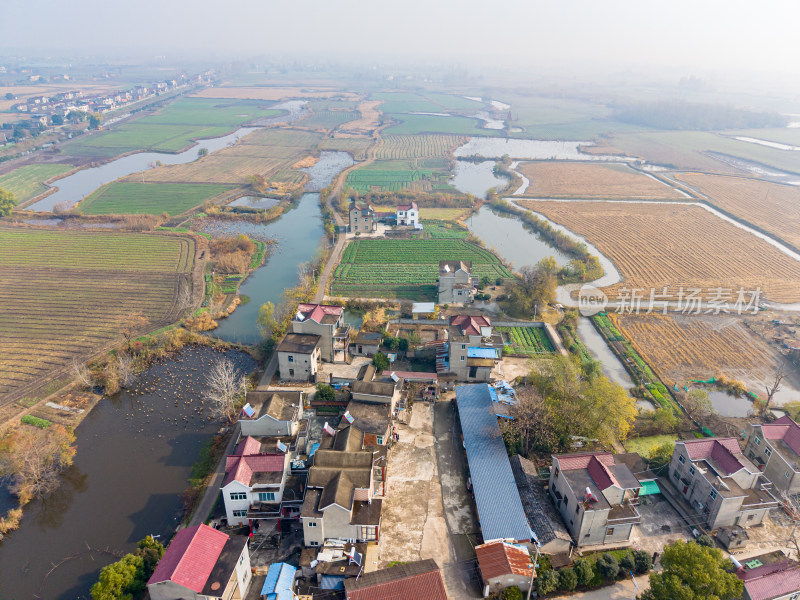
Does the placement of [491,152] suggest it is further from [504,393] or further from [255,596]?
[255,596]

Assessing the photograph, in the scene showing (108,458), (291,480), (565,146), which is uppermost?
(565,146)

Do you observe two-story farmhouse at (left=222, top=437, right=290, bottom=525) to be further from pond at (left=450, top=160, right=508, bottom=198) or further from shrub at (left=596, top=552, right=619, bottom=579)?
pond at (left=450, top=160, right=508, bottom=198)

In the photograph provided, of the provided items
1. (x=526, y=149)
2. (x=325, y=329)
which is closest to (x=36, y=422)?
(x=325, y=329)

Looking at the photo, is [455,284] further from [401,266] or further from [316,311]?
[316,311]

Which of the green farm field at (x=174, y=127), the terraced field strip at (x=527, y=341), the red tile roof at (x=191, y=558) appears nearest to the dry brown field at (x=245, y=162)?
the green farm field at (x=174, y=127)

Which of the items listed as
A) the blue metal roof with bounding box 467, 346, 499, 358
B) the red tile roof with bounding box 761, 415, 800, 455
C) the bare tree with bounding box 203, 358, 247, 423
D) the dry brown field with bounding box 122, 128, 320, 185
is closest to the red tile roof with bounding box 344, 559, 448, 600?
the bare tree with bounding box 203, 358, 247, 423

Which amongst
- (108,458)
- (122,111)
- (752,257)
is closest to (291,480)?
(108,458)

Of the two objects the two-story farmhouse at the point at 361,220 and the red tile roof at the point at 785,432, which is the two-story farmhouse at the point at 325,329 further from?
the two-story farmhouse at the point at 361,220
